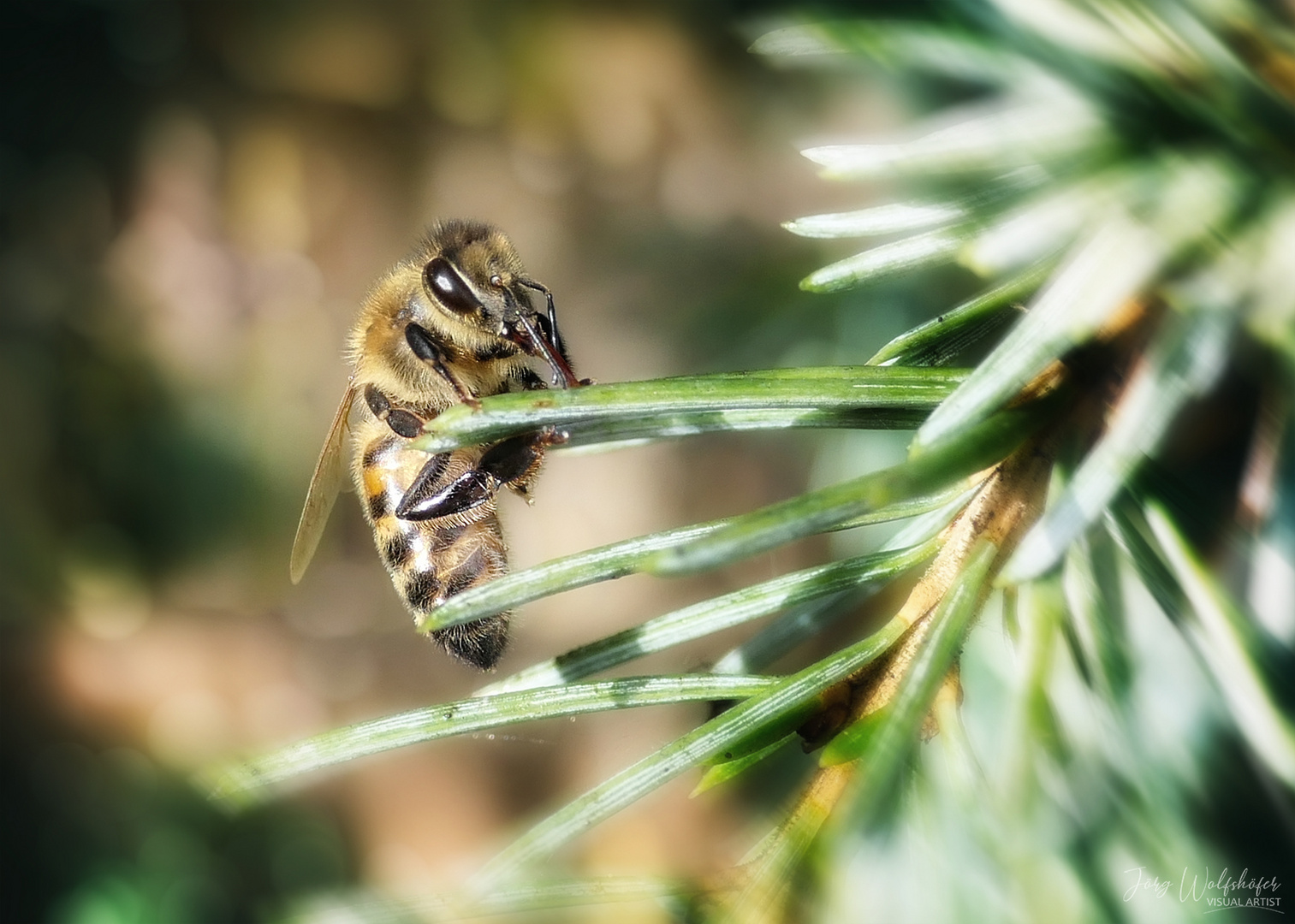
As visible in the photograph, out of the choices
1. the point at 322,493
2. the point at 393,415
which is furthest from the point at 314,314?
the point at 393,415

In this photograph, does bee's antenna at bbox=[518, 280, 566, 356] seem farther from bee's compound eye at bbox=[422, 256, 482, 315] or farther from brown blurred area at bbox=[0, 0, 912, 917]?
brown blurred area at bbox=[0, 0, 912, 917]

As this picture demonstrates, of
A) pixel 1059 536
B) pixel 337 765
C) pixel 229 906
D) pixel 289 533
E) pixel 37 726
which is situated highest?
pixel 1059 536

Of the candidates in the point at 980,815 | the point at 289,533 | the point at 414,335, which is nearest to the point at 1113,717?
the point at 980,815

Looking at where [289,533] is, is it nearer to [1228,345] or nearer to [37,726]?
[37,726]

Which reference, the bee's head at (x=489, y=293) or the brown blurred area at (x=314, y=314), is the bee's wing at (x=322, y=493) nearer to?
the bee's head at (x=489, y=293)

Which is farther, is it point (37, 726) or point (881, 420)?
point (37, 726)

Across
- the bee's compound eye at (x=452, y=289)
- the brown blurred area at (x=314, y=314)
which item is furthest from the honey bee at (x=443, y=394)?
the brown blurred area at (x=314, y=314)

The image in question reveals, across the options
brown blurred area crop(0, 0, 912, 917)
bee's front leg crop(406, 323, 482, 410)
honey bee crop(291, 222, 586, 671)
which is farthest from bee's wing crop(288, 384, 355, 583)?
brown blurred area crop(0, 0, 912, 917)
